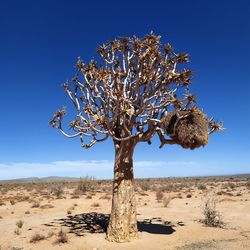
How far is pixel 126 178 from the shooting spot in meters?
9.51

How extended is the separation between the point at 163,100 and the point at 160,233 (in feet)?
12.6

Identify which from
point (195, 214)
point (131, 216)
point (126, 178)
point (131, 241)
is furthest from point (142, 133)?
point (195, 214)

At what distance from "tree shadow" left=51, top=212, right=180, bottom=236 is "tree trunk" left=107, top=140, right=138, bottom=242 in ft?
4.22

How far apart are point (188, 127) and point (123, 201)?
2564 mm

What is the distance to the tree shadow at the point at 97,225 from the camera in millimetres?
10602

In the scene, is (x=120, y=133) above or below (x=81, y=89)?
below

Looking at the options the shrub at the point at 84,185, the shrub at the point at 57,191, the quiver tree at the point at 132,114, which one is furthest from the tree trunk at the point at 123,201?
the shrub at the point at 84,185

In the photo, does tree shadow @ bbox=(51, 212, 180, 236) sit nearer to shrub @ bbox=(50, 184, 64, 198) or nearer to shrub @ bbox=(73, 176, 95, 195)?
shrub @ bbox=(50, 184, 64, 198)

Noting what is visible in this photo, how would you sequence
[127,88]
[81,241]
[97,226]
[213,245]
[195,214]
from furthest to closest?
[195,214] < [97,226] < [127,88] < [81,241] < [213,245]

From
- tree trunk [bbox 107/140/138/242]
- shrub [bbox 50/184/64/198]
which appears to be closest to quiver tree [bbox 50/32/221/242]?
tree trunk [bbox 107/140/138/242]

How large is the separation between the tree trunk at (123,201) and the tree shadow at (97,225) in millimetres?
1286

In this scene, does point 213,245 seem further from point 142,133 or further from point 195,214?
point 195,214

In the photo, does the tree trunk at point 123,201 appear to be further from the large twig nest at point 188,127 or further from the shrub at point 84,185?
the shrub at point 84,185

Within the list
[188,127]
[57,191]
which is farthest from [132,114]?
[57,191]
